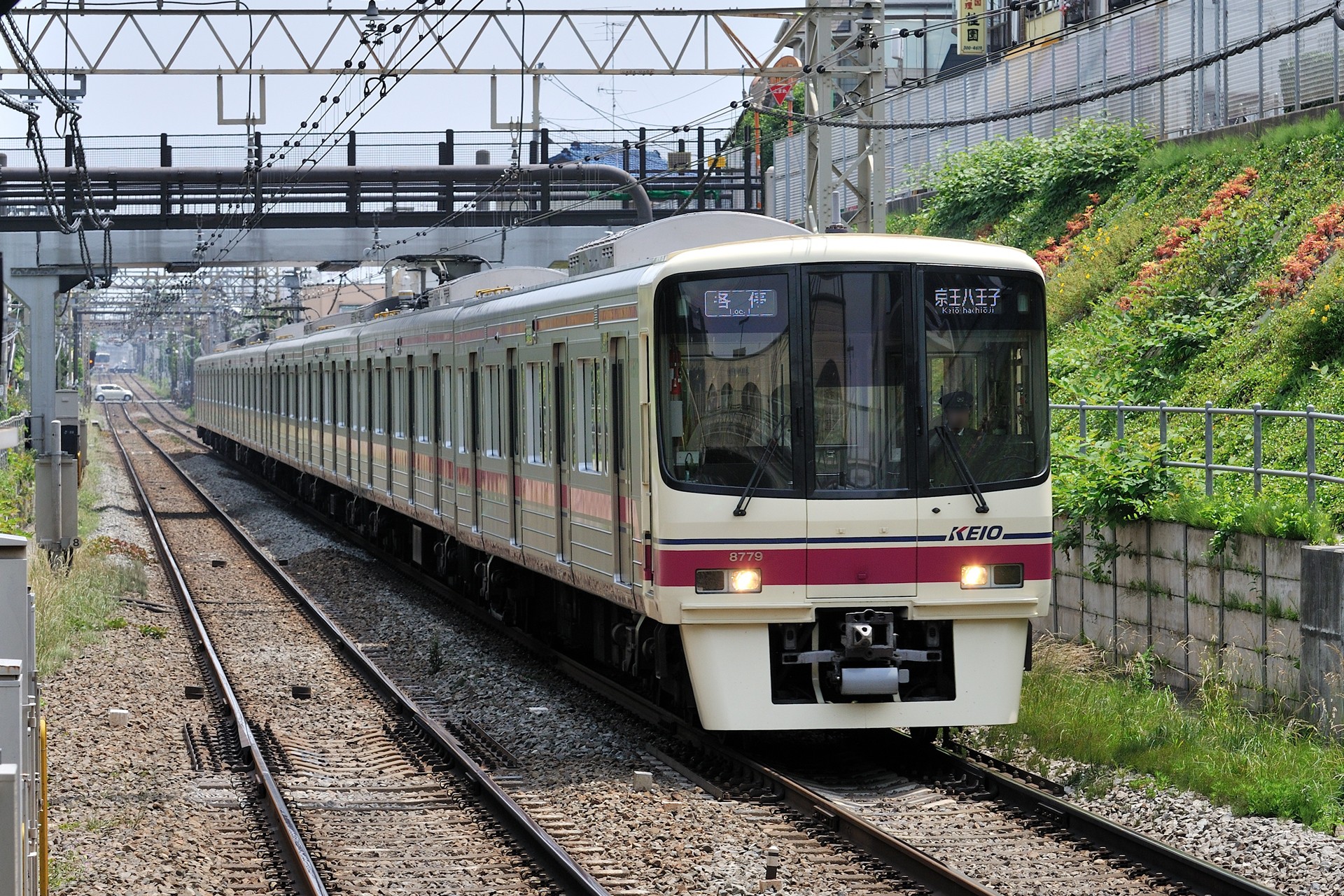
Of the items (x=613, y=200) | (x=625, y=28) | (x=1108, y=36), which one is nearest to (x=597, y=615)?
(x=625, y=28)

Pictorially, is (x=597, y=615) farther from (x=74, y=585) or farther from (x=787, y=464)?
(x=74, y=585)

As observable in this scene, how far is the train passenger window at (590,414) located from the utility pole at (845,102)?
590 centimetres

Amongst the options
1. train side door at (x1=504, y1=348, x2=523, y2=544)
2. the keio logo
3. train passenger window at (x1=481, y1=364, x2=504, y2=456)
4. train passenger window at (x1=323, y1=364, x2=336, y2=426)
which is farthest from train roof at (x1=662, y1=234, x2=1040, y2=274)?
train passenger window at (x1=323, y1=364, x2=336, y2=426)

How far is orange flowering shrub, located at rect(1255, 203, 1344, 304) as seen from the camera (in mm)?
14211

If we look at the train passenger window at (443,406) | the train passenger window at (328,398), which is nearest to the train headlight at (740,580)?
the train passenger window at (443,406)

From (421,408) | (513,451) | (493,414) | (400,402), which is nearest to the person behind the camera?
(513,451)

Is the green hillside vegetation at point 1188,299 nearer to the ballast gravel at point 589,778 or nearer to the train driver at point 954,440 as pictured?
the train driver at point 954,440

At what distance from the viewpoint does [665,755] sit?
9.48 m

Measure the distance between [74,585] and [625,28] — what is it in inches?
326

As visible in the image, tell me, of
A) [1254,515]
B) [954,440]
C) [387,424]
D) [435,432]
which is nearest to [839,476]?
[954,440]

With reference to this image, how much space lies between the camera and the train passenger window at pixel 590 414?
10352 mm

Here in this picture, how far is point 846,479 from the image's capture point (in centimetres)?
891

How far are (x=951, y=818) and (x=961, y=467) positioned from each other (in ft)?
6.27

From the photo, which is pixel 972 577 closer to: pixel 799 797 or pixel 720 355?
pixel 799 797
